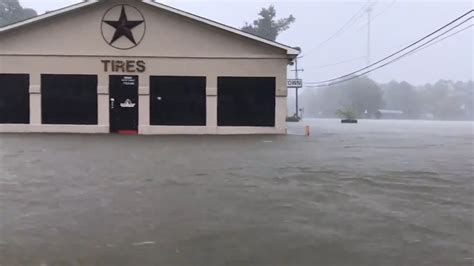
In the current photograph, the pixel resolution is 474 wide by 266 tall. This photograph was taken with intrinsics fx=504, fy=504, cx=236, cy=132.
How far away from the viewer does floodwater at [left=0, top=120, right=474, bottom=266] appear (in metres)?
3.88

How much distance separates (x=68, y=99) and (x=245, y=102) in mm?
7039

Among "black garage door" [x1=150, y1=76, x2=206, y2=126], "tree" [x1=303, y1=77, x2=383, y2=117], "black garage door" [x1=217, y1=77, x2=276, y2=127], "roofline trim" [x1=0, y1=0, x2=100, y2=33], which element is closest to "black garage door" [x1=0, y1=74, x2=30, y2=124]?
"roofline trim" [x1=0, y1=0, x2=100, y2=33]

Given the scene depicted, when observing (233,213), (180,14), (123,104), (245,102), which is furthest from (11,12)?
(233,213)

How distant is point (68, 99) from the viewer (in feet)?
65.8

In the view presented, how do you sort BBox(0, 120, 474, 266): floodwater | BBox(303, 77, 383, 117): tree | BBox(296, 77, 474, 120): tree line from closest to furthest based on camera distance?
BBox(0, 120, 474, 266): floodwater, BBox(303, 77, 383, 117): tree, BBox(296, 77, 474, 120): tree line

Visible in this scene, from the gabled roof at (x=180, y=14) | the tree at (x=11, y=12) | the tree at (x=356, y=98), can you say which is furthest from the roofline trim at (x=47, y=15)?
the tree at (x=356, y=98)

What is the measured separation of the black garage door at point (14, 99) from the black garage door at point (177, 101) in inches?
194

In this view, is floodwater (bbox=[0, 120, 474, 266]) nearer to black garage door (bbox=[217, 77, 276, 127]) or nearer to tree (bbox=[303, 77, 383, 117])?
black garage door (bbox=[217, 77, 276, 127])

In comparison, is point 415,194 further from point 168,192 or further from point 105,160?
point 105,160

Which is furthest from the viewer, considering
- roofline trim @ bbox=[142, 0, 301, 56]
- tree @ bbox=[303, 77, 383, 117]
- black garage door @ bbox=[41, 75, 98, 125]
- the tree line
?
the tree line

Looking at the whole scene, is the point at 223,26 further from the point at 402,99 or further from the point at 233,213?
the point at 402,99

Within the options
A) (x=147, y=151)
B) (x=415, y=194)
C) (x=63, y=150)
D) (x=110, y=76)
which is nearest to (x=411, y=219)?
(x=415, y=194)

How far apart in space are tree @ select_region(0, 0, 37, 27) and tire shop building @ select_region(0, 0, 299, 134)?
40.4 metres

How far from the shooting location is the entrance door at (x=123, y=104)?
2006 cm
